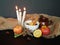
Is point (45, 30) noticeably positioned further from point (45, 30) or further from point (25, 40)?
point (25, 40)

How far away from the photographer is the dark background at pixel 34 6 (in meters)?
1.63

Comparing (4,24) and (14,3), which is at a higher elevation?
(14,3)

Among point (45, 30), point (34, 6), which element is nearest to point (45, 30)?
point (45, 30)

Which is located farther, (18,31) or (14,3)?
(14,3)

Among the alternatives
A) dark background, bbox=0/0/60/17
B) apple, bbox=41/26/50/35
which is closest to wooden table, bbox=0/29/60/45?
apple, bbox=41/26/50/35

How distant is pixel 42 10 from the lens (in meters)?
1.65

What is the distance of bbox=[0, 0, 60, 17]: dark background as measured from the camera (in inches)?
64.3

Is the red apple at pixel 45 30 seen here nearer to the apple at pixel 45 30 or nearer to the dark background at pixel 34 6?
the apple at pixel 45 30

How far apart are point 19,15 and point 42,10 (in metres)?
0.41

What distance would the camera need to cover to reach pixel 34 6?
1.65 meters

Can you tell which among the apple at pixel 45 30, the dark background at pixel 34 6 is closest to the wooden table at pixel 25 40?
the apple at pixel 45 30

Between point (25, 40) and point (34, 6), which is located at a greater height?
point (34, 6)

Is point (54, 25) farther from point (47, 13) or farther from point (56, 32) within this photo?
point (47, 13)

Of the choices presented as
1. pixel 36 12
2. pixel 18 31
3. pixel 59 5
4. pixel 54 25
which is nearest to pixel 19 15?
pixel 18 31
